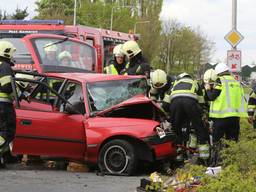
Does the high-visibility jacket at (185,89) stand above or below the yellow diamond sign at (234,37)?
below

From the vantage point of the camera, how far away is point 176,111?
9.33 meters

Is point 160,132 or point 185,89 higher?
point 185,89

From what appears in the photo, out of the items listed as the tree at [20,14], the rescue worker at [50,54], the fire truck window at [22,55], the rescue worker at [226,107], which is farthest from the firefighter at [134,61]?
the tree at [20,14]

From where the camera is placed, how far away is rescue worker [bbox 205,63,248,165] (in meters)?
9.29

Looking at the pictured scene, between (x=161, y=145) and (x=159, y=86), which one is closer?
(x=161, y=145)

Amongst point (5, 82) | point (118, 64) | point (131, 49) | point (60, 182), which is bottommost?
point (60, 182)

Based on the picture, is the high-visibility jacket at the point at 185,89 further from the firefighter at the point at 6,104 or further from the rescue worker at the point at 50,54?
the rescue worker at the point at 50,54

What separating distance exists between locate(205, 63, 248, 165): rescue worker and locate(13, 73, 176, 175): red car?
99cm

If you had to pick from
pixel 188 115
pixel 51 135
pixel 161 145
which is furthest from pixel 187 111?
pixel 51 135

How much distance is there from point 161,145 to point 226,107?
138 cm

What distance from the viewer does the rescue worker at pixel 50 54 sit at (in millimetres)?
12305

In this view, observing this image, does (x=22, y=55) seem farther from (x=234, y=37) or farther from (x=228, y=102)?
(x=234, y=37)

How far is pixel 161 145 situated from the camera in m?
→ 8.59

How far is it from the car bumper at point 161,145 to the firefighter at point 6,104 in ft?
6.42
